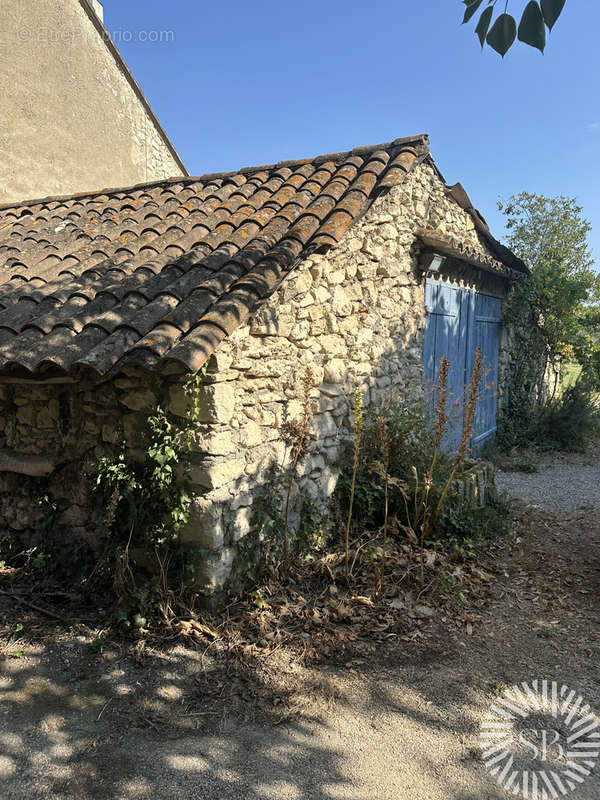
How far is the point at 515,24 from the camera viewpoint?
1.78m

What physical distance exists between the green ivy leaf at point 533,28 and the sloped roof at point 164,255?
204 cm

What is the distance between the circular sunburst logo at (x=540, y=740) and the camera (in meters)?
2.32

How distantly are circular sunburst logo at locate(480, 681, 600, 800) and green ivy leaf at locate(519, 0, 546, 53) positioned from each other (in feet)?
9.50

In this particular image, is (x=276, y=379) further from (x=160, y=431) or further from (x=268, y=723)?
(x=268, y=723)

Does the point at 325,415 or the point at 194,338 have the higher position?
the point at 194,338

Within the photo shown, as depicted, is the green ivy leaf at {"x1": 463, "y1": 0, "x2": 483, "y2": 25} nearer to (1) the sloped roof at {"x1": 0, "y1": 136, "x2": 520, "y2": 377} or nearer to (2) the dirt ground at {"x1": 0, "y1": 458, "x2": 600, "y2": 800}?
(1) the sloped roof at {"x1": 0, "y1": 136, "x2": 520, "y2": 377}

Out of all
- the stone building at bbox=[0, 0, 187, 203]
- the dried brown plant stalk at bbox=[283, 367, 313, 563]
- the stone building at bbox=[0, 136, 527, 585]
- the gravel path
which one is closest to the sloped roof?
the stone building at bbox=[0, 136, 527, 585]

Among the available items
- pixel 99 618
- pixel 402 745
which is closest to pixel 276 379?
pixel 99 618

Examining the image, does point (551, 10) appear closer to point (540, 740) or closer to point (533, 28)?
point (533, 28)

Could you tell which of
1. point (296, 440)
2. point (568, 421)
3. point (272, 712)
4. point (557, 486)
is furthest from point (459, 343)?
point (272, 712)

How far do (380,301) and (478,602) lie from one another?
2915 millimetres

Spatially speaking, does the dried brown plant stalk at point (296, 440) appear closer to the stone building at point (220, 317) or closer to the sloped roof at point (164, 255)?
the stone building at point (220, 317)

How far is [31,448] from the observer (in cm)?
398

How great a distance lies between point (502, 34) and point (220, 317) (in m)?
2.00
